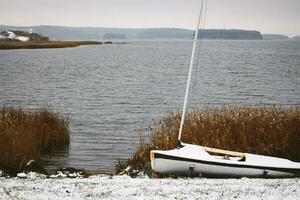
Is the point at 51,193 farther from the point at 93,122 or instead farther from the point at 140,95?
the point at 140,95

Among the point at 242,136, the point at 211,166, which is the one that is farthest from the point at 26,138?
the point at 242,136

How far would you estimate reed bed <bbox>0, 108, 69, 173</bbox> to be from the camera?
13.9 metres

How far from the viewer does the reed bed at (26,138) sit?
13945 millimetres

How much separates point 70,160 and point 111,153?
2.06 m

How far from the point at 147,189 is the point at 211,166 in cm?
283

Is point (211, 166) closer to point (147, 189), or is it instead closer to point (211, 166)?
point (211, 166)

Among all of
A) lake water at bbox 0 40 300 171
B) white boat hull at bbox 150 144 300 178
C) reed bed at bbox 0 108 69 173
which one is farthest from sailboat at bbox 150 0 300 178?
reed bed at bbox 0 108 69 173

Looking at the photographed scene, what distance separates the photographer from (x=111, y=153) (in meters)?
19.2

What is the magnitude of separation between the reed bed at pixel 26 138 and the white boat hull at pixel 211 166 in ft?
15.4

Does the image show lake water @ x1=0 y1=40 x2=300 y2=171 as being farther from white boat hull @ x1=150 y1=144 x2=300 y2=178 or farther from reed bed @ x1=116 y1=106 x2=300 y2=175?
white boat hull @ x1=150 y1=144 x2=300 y2=178

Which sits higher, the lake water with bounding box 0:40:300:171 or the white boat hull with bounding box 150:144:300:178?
the white boat hull with bounding box 150:144:300:178

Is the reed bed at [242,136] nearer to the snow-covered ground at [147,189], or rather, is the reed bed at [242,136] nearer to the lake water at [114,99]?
the lake water at [114,99]

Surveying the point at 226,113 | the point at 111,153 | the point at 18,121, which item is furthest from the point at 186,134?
the point at 18,121

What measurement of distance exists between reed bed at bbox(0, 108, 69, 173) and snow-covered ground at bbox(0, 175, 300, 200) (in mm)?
2819
